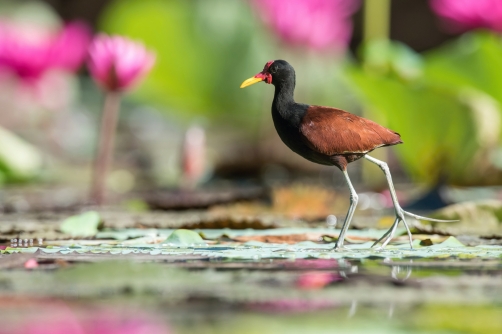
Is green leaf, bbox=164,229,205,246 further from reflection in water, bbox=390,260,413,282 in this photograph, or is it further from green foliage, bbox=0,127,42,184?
green foliage, bbox=0,127,42,184

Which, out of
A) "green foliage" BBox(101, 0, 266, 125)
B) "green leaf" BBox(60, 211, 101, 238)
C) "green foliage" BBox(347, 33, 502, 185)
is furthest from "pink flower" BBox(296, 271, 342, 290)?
"green foliage" BBox(101, 0, 266, 125)

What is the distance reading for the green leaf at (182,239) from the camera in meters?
1.32

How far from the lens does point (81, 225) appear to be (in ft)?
4.91

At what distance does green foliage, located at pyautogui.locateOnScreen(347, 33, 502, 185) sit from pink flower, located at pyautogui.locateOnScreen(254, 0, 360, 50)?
0.89 m

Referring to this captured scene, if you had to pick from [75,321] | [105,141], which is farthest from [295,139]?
[105,141]

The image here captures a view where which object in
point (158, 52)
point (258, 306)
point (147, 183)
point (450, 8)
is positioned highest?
point (158, 52)

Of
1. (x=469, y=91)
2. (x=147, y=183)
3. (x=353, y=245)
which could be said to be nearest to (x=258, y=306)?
(x=353, y=245)

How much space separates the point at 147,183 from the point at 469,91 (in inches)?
50.0

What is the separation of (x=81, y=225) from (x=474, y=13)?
1732mm

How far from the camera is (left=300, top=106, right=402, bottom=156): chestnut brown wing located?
121 cm

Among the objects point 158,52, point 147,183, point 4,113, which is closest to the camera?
point 147,183

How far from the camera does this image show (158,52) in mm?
4969

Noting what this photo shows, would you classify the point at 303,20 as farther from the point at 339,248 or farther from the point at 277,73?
the point at 339,248

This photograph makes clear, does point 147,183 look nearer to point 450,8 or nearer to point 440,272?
point 450,8
